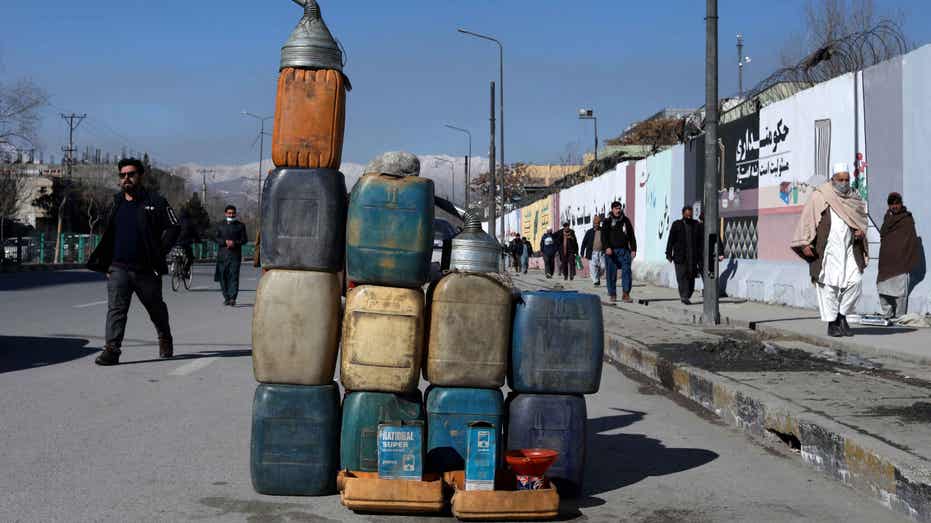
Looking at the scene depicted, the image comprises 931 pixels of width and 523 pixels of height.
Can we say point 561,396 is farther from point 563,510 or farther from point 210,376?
point 210,376

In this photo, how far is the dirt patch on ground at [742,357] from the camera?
8461 millimetres

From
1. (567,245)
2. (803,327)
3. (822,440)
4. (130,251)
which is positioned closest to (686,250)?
(803,327)

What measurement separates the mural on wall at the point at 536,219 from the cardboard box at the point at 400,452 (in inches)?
1806

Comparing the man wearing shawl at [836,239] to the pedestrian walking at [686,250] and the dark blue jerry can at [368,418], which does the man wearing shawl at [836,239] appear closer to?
the pedestrian walking at [686,250]

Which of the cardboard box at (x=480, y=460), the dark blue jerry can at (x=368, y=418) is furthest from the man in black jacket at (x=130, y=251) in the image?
the cardboard box at (x=480, y=460)

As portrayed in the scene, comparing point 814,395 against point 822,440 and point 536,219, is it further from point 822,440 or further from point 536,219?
point 536,219

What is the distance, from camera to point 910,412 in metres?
6.13

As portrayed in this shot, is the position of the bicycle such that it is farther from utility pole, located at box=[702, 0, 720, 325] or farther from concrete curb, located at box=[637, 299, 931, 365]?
utility pole, located at box=[702, 0, 720, 325]

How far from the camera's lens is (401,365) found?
14.7 ft

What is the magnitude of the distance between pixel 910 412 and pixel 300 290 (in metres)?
3.73

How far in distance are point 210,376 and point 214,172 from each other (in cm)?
13998

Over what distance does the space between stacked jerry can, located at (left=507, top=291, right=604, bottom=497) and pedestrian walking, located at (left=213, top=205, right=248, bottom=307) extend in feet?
42.9

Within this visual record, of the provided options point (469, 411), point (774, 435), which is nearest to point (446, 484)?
point (469, 411)

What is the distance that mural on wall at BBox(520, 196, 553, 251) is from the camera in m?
52.4
